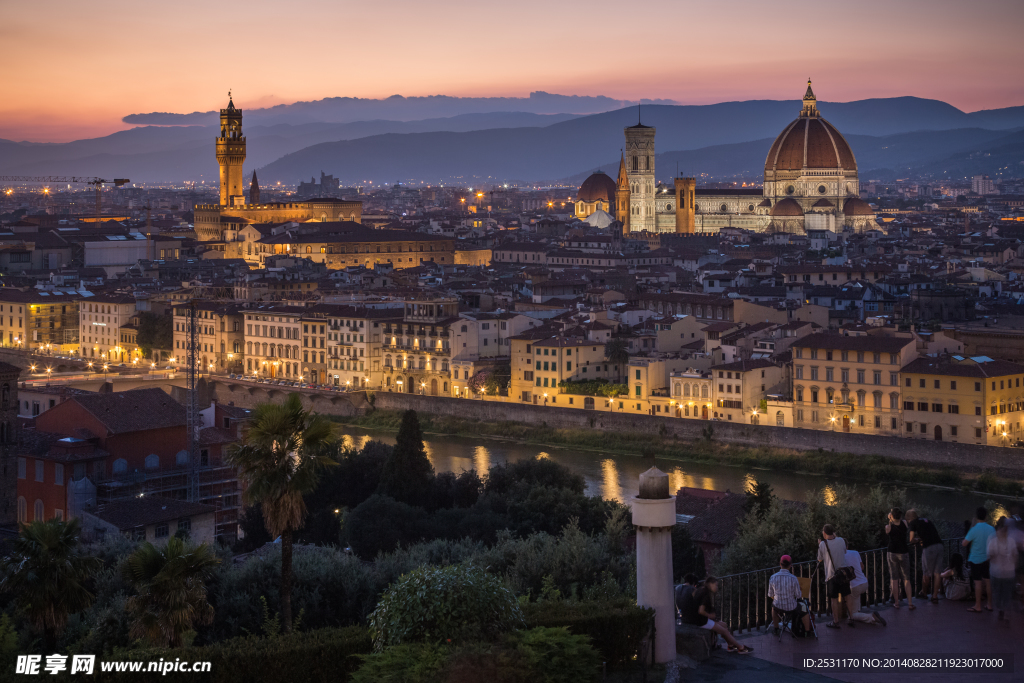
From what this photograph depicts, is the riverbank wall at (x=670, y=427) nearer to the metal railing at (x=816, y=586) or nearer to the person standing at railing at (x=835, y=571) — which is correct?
the metal railing at (x=816, y=586)

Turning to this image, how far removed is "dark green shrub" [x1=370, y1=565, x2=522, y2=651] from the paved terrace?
776 millimetres

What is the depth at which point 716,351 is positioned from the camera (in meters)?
24.1

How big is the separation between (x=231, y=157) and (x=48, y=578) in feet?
195

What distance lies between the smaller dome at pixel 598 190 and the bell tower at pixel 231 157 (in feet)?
59.2

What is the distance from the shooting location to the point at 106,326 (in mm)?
35188

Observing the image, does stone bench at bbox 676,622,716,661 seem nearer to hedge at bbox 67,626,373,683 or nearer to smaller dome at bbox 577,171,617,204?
hedge at bbox 67,626,373,683

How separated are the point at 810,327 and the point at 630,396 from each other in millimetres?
3486

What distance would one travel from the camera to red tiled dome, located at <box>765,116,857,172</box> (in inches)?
2589

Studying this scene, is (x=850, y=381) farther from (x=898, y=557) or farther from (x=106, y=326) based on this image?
(x=106, y=326)

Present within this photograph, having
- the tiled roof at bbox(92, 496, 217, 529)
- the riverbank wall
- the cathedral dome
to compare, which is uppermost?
the cathedral dome

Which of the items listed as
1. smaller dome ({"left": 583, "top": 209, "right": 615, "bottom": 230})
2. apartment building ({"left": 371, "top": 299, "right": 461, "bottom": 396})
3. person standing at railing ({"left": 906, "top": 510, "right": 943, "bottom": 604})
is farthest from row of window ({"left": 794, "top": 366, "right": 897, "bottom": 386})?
smaller dome ({"left": 583, "top": 209, "right": 615, "bottom": 230})

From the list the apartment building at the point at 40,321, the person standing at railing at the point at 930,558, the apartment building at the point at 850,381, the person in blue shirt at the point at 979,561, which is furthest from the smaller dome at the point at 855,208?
the person in blue shirt at the point at 979,561

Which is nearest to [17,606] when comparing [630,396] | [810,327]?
[630,396]

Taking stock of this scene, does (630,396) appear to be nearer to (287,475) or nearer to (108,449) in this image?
(108,449)
